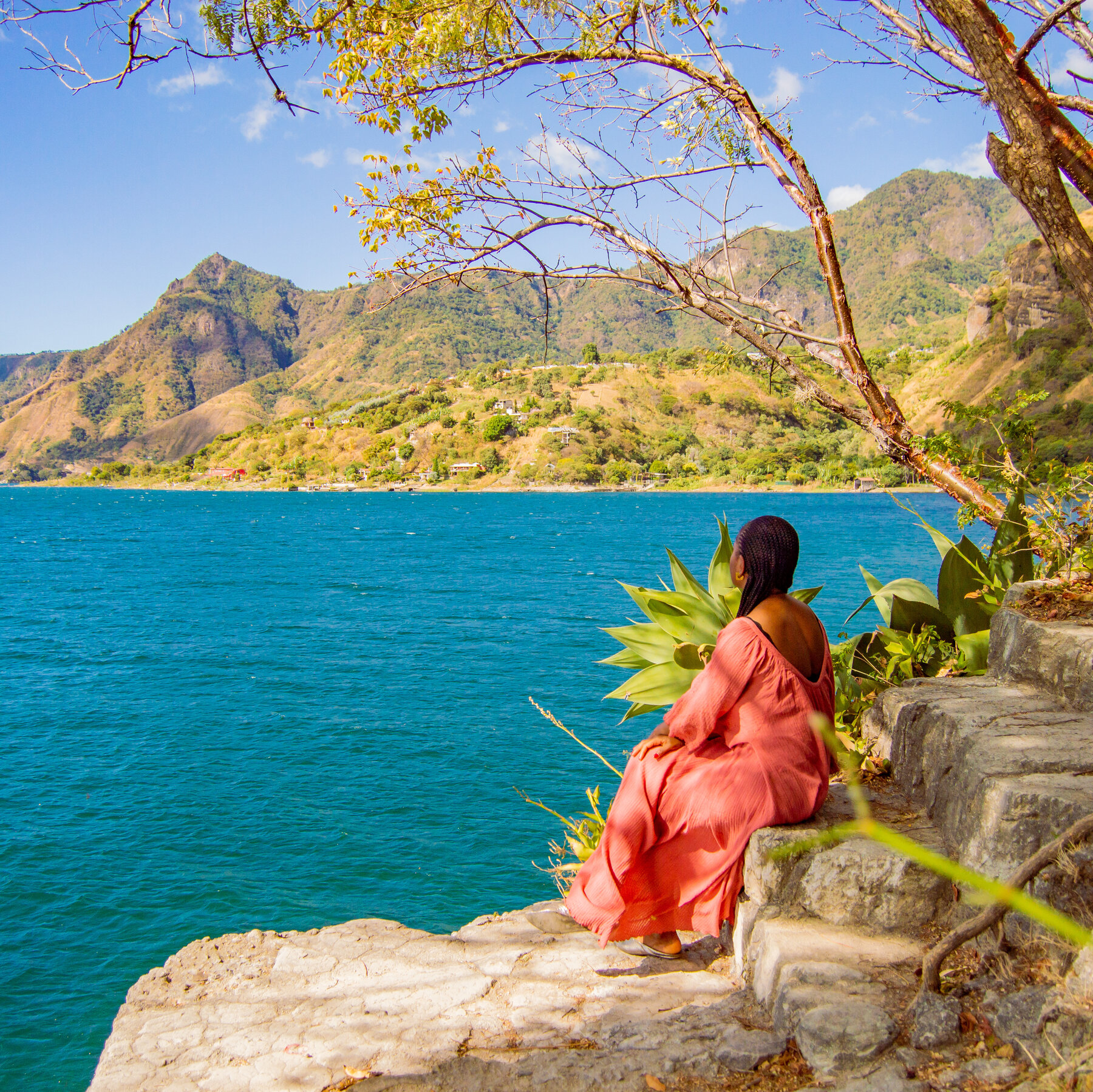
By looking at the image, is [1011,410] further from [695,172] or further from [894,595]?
[695,172]

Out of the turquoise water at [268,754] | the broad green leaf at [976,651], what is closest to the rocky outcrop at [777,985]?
the broad green leaf at [976,651]

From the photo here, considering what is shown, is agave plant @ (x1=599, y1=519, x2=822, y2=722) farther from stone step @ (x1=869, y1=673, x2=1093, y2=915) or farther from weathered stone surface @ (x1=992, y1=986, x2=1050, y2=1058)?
weathered stone surface @ (x1=992, y1=986, x2=1050, y2=1058)

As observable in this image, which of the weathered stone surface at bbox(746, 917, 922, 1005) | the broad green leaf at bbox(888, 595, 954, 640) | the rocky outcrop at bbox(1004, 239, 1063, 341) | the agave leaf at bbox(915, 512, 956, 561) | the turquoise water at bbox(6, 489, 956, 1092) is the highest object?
the rocky outcrop at bbox(1004, 239, 1063, 341)

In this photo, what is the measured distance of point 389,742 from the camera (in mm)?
12445

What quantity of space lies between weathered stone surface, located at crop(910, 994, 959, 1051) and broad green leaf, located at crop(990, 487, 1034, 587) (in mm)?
2580

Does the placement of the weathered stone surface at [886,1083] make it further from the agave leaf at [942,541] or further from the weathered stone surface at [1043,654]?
the agave leaf at [942,541]

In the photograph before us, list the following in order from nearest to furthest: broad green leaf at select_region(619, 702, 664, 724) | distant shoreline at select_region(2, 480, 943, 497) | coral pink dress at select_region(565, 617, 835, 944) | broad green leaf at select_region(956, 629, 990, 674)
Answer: coral pink dress at select_region(565, 617, 835, 944) < broad green leaf at select_region(956, 629, 990, 674) < broad green leaf at select_region(619, 702, 664, 724) < distant shoreline at select_region(2, 480, 943, 497)

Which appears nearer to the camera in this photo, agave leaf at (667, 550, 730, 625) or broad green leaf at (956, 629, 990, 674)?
broad green leaf at (956, 629, 990, 674)

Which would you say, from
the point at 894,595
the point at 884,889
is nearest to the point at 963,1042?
the point at 884,889

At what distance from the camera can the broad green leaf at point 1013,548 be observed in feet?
14.5

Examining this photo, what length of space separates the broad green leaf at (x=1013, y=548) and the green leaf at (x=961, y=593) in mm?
107

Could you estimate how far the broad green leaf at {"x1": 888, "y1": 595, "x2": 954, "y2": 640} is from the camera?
4.91 meters

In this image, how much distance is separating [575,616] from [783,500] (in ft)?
262

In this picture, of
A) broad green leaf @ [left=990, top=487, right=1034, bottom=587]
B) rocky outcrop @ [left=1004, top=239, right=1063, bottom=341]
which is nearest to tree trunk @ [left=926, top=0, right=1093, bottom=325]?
broad green leaf @ [left=990, top=487, right=1034, bottom=587]
